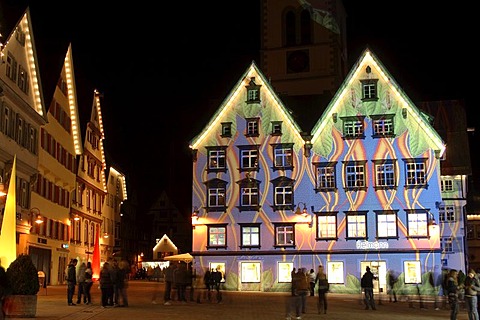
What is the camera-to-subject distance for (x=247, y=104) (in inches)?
1980

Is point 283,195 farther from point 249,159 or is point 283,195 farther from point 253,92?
point 253,92

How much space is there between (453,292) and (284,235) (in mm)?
25984

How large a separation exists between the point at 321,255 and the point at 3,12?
992 inches

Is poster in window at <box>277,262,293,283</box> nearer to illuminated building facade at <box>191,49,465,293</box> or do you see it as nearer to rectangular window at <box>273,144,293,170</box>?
illuminated building facade at <box>191,49,465,293</box>

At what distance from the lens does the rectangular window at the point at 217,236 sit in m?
49.4

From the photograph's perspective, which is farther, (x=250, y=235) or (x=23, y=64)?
(x=250, y=235)

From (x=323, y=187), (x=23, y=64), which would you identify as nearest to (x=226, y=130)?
(x=323, y=187)

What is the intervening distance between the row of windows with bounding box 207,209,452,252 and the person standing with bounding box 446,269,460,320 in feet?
77.1

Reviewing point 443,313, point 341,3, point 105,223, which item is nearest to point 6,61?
point 443,313

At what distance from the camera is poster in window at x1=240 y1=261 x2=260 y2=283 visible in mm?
48719


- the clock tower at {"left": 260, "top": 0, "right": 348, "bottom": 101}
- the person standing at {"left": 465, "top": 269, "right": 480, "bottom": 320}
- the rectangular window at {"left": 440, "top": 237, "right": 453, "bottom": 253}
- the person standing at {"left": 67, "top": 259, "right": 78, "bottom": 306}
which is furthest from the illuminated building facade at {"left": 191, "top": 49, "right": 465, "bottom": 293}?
the person standing at {"left": 465, "top": 269, "right": 480, "bottom": 320}

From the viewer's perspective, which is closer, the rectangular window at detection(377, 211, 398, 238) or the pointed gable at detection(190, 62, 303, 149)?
the rectangular window at detection(377, 211, 398, 238)

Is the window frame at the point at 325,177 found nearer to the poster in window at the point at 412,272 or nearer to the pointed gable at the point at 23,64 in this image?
the poster in window at the point at 412,272

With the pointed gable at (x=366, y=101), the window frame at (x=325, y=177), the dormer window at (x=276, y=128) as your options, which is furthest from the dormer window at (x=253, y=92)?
the window frame at (x=325, y=177)
